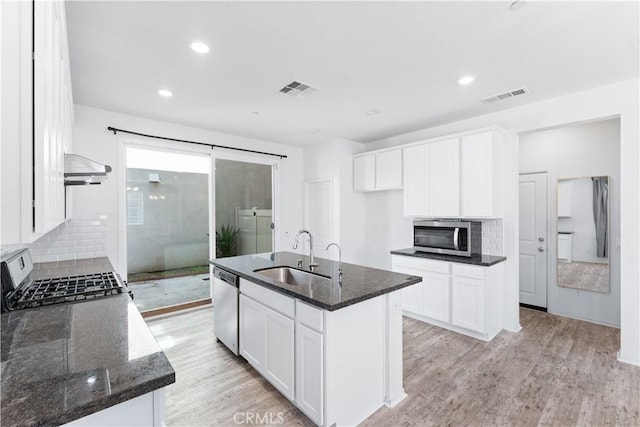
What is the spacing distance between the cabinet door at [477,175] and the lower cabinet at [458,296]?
0.68 meters

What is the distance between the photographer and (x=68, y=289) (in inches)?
75.3

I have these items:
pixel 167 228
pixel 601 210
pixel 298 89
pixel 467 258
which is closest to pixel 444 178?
pixel 467 258

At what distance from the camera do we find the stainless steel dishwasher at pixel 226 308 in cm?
281

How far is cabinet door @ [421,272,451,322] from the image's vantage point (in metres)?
3.54

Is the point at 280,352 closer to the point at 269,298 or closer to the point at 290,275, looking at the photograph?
the point at 269,298

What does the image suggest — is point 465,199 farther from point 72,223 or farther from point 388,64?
point 72,223

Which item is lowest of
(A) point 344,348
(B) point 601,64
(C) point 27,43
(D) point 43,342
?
(A) point 344,348

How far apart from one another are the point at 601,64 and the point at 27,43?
3603 mm

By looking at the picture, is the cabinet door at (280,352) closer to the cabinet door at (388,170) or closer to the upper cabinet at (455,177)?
the upper cabinet at (455,177)

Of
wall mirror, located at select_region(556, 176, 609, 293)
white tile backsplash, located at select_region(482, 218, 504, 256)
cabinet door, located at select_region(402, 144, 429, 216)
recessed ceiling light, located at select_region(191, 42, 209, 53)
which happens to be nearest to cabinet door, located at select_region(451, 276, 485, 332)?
white tile backsplash, located at select_region(482, 218, 504, 256)

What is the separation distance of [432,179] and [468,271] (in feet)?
4.03

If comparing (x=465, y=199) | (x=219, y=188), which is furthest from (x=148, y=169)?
(x=465, y=199)

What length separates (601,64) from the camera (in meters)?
2.47

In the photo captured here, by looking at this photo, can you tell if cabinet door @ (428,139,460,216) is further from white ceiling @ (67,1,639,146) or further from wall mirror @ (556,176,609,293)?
wall mirror @ (556,176,609,293)
